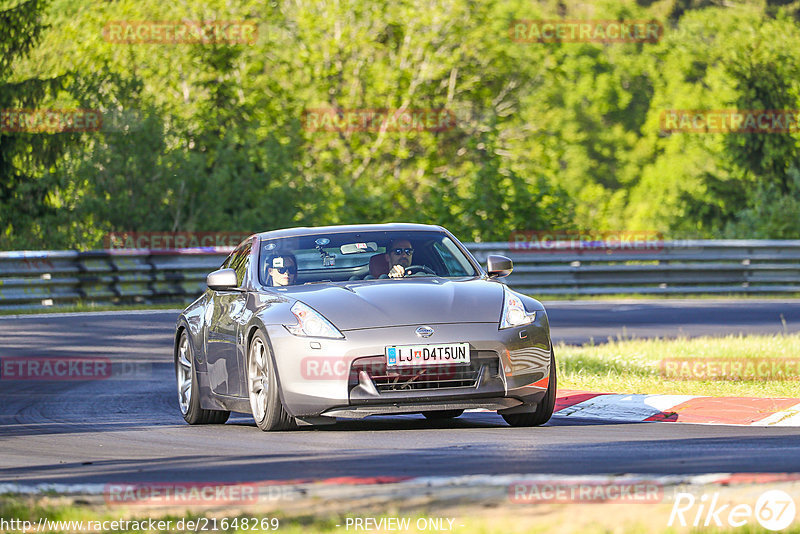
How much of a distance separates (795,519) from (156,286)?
19318mm

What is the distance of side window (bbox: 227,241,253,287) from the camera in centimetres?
1072

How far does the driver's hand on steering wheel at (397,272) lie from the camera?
1022cm

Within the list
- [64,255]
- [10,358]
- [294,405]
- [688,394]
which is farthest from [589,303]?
[294,405]

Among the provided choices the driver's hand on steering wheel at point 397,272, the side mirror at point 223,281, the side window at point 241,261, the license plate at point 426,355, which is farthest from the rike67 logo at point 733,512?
the side window at point 241,261

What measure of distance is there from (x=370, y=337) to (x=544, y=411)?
1373 millimetres

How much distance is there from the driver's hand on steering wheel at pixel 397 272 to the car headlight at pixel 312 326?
3.62 ft

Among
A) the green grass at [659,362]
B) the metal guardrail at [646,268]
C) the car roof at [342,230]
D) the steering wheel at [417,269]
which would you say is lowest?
the metal guardrail at [646,268]

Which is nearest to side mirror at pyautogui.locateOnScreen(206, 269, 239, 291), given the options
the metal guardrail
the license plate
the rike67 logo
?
the license plate

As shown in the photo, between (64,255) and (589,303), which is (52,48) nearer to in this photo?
(64,255)

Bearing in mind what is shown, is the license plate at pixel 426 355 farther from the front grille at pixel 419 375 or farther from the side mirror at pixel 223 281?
Result: the side mirror at pixel 223 281

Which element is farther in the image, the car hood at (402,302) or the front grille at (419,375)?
the car hood at (402,302)

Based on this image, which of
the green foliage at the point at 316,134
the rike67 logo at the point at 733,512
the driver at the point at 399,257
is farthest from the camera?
the green foliage at the point at 316,134

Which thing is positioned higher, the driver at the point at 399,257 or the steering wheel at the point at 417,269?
the driver at the point at 399,257

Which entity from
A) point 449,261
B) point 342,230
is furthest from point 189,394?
point 449,261
